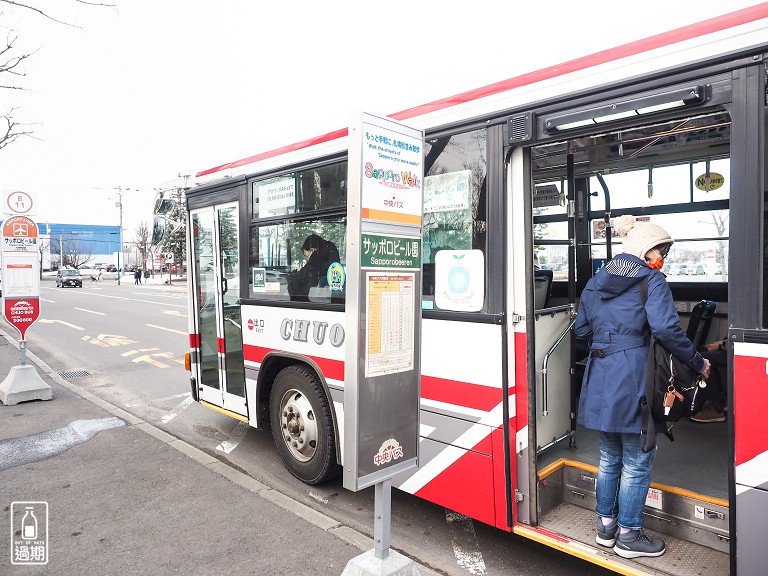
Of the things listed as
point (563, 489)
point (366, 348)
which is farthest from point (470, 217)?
point (563, 489)

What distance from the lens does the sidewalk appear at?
353cm

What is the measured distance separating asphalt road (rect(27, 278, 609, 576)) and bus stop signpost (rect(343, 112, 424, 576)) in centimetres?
135

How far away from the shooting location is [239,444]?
5.91m

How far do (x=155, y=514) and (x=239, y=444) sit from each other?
1.73 metres

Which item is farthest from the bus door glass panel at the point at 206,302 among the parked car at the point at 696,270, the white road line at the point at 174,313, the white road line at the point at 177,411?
the white road line at the point at 174,313

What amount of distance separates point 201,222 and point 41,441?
9.38ft

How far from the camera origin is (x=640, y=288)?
9.93ft

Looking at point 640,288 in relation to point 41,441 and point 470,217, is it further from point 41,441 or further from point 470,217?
point 41,441

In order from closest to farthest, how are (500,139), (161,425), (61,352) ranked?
(500,139) → (161,425) → (61,352)

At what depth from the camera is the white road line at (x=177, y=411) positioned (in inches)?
271

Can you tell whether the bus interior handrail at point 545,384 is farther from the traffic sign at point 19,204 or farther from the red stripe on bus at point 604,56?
the traffic sign at point 19,204

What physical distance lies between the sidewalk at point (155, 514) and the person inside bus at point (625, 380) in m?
1.23

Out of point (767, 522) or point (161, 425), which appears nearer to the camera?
point (767, 522)

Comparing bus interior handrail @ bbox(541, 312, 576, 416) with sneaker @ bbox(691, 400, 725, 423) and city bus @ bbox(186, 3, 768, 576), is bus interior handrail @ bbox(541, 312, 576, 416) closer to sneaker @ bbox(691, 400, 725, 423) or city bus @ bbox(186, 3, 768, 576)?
city bus @ bbox(186, 3, 768, 576)
